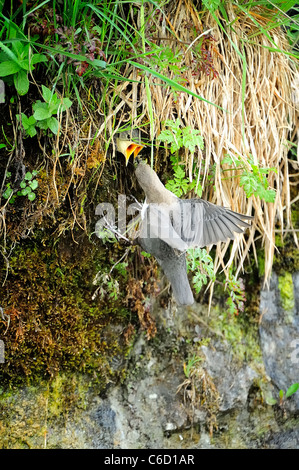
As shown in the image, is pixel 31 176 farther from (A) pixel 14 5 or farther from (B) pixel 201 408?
(B) pixel 201 408

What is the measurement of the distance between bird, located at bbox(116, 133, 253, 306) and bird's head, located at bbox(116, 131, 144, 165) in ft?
0.05

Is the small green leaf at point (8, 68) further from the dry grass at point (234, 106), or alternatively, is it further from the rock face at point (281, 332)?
the rock face at point (281, 332)

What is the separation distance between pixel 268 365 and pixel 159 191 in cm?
131

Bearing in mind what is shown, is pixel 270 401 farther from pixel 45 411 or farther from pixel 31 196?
pixel 31 196

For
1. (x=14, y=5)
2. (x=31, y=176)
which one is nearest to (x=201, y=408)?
(x=31, y=176)

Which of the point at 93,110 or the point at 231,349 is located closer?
the point at 93,110

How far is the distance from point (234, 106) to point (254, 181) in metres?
0.51

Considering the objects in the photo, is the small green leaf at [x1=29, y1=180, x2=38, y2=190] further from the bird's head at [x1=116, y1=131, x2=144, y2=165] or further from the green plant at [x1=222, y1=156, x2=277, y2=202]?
the green plant at [x1=222, y1=156, x2=277, y2=202]

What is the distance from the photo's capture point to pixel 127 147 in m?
2.37

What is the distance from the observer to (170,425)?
2615mm

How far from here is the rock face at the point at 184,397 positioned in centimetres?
238

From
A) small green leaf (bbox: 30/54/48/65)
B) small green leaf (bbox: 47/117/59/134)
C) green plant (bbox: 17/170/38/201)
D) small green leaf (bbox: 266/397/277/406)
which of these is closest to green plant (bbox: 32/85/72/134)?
small green leaf (bbox: 47/117/59/134)

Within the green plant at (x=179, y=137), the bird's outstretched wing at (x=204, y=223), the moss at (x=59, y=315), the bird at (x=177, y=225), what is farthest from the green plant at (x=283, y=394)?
the green plant at (x=179, y=137)

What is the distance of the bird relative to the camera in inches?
87.1
